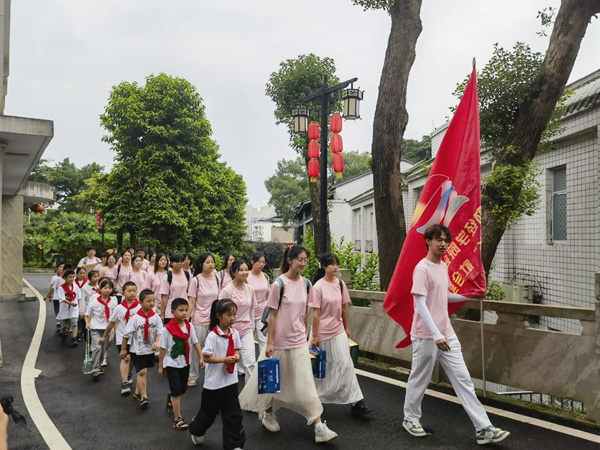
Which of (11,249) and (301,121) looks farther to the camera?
(11,249)

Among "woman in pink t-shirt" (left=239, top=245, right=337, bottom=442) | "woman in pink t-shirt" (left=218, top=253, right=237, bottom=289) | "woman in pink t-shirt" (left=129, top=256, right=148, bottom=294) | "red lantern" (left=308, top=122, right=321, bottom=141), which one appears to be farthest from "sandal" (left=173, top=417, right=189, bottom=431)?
"red lantern" (left=308, top=122, right=321, bottom=141)

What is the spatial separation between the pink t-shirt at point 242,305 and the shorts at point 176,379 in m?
1.03

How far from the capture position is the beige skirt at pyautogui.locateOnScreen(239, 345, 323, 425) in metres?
5.40

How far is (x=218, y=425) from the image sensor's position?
5.79 metres

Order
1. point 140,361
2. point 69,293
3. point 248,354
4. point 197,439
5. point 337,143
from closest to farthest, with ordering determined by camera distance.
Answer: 1. point 197,439
2. point 140,361
3. point 248,354
4. point 69,293
5. point 337,143

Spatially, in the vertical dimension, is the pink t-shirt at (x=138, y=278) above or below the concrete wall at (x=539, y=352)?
above

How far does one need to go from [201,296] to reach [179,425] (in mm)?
2407

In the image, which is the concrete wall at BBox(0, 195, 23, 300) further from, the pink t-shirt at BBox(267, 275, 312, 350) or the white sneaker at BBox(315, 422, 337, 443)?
the white sneaker at BBox(315, 422, 337, 443)

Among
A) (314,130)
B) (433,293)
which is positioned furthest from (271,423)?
(314,130)

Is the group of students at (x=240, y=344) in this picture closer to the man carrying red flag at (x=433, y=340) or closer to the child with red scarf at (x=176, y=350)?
the child with red scarf at (x=176, y=350)

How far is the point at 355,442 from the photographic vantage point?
5203 mm

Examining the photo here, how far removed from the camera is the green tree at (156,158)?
89.1ft

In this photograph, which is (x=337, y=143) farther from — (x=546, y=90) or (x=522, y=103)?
(x=546, y=90)

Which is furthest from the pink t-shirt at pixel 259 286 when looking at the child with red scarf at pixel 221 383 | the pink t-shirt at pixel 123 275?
the pink t-shirt at pixel 123 275
